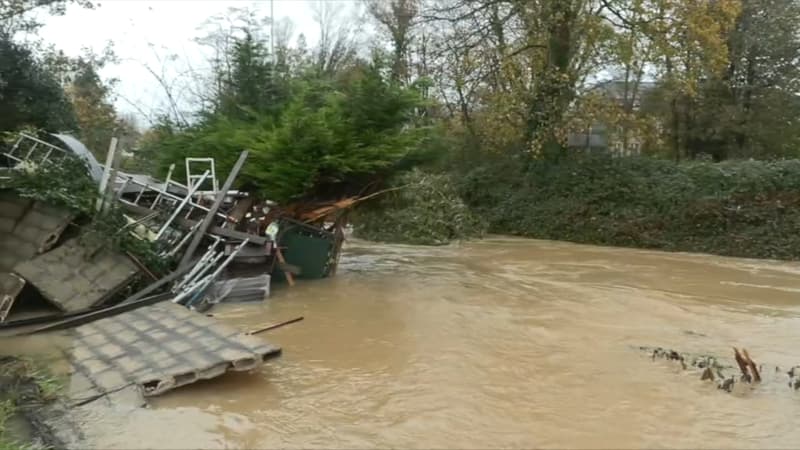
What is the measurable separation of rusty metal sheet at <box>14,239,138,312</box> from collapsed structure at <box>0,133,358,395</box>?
0.01 meters

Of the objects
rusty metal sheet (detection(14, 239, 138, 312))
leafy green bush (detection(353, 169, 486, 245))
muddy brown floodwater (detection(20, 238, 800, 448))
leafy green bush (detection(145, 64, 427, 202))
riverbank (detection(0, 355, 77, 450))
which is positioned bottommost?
riverbank (detection(0, 355, 77, 450))

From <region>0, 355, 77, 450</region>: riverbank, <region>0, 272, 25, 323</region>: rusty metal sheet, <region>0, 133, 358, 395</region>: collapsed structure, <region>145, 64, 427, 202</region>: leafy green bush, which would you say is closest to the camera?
<region>0, 355, 77, 450</region>: riverbank

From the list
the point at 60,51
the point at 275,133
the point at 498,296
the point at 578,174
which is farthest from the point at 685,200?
the point at 60,51

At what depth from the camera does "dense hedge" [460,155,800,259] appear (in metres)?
16.8

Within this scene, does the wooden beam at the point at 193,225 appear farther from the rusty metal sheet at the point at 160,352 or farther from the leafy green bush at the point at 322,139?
the rusty metal sheet at the point at 160,352

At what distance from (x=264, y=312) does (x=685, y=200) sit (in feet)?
42.1

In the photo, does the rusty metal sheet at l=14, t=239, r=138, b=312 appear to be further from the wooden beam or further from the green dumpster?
the green dumpster

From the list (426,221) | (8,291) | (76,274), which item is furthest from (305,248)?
(426,221)

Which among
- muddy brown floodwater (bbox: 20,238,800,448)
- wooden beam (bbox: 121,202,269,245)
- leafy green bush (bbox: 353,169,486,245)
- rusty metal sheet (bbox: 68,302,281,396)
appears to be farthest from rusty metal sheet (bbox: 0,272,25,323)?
leafy green bush (bbox: 353,169,486,245)

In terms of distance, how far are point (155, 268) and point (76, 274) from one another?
40.7 inches

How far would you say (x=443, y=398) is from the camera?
6168 millimetres

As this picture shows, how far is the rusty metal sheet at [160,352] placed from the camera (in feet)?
19.8

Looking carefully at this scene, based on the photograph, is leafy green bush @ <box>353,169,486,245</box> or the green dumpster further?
leafy green bush @ <box>353,169,486,245</box>

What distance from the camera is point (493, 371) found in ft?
23.0
